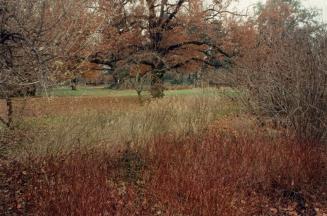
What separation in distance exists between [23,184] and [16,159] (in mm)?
928

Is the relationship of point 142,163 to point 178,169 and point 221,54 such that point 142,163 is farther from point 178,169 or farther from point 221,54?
point 221,54

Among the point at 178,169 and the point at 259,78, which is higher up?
the point at 259,78

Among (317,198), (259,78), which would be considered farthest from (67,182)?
(259,78)

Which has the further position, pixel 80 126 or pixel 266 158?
pixel 80 126

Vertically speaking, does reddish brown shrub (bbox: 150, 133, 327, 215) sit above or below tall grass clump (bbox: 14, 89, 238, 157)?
below

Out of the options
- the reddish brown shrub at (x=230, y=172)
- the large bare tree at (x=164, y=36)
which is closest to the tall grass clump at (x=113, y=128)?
the reddish brown shrub at (x=230, y=172)

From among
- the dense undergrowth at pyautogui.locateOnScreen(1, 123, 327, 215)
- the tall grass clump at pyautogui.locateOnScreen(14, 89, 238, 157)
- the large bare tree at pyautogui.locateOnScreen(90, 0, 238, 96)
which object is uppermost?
the large bare tree at pyautogui.locateOnScreen(90, 0, 238, 96)

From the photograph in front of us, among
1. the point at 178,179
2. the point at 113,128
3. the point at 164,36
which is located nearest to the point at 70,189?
the point at 178,179

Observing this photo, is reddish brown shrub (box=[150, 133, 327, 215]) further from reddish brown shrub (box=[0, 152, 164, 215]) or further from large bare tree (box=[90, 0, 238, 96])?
large bare tree (box=[90, 0, 238, 96])

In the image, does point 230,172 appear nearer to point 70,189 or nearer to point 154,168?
point 154,168

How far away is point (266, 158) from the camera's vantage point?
6.76 m

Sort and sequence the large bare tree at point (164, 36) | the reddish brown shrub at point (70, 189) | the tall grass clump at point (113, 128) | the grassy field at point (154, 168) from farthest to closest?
the large bare tree at point (164, 36) < the tall grass clump at point (113, 128) < the grassy field at point (154, 168) < the reddish brown shrub at point (70, 189)

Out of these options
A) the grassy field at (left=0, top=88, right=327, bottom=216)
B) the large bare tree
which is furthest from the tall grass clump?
the large bare tree

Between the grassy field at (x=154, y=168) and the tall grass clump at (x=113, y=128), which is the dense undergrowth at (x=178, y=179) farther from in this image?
the tall grass clump at (x=113, y=128)
